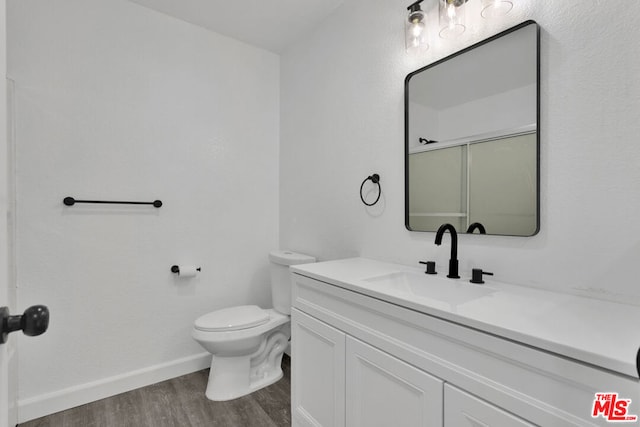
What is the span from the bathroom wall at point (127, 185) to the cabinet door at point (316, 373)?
103 cm

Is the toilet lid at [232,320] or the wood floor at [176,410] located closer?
the wood floor at [176,410]

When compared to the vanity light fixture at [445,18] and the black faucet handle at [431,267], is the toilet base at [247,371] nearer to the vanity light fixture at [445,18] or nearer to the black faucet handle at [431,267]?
the black faucet handle at [431,267]

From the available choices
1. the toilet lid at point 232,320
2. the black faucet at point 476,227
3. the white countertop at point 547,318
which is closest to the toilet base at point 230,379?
the toilet lid at point 232,320

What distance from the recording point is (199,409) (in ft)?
5.76

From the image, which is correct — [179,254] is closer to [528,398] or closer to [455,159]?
[455,159]

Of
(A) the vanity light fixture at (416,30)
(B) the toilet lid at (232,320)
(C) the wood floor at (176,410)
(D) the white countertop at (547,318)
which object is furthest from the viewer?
(B) the toilet lid at (232,320)

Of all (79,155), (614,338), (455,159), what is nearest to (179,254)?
(79,155)

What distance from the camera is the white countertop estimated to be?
2.07 ft

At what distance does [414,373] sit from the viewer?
0.96 m

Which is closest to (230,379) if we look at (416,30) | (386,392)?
(386,392)

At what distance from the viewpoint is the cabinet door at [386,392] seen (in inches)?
35.9

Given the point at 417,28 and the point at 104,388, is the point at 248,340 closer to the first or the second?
the point at 104,388

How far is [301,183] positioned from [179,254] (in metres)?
1.02

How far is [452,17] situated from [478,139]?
556mm
